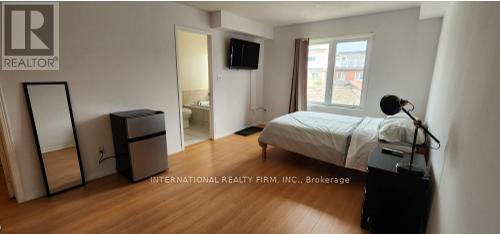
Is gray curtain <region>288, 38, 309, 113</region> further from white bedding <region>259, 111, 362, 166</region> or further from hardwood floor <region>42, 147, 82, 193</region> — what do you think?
hardwood floor <region>42, 147, 82, 193</region>

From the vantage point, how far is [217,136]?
14.5 ft

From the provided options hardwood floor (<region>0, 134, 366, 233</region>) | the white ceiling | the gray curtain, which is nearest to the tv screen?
the white ceiling

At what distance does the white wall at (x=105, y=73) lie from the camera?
2.21 metres

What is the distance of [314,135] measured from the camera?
9.20 feet

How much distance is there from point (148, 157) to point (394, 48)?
4147 millimetres

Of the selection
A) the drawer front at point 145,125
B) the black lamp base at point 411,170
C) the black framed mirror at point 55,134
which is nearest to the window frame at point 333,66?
the black lamp base at point 411,170

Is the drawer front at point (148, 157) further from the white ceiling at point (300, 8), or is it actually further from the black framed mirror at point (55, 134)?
the white ceiling at point (300, 8)

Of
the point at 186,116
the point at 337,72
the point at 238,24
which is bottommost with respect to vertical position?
the point at 186,116

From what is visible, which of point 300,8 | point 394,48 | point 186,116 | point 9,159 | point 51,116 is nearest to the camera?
point 9,159

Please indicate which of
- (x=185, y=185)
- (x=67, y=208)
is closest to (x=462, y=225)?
(x=185, y=185)

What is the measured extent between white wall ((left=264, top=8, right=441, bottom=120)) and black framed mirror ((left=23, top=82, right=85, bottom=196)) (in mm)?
4124

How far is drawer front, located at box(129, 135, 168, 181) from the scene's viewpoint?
259 centimetres

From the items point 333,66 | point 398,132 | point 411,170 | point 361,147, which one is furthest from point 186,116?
point 411,170

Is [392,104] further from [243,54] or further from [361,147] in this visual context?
[243,54]
